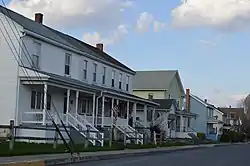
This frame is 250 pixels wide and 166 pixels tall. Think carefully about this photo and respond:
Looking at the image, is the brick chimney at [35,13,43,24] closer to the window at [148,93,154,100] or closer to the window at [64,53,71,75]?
the window at [64,53,71,75]

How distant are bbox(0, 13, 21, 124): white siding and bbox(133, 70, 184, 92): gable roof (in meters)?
41.7

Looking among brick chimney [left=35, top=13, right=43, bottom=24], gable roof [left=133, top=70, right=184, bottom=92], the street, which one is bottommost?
the street

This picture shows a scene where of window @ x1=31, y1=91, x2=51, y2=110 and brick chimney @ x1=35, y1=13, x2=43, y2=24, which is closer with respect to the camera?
window @ x1=31, y1=91, x2=51, y2=110

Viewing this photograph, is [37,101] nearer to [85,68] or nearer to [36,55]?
[36,55]

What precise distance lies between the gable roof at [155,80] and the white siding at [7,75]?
4168 centimetres

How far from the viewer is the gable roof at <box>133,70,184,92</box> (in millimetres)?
73256

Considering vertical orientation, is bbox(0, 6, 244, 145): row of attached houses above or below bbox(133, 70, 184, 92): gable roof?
below

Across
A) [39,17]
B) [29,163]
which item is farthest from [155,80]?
[29,163]

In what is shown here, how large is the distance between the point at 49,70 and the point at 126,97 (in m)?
10.0

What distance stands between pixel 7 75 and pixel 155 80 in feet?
146

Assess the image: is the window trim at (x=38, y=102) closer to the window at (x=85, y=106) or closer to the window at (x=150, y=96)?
the window at (x=85, y=106)

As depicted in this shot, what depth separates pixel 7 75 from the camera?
107 feet

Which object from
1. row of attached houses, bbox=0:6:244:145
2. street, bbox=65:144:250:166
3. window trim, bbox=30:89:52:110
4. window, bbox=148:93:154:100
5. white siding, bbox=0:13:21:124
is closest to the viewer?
street, bbox=65:144:250:166

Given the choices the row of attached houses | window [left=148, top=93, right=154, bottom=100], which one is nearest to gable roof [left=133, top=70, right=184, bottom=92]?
window [left=148, top=93, right=154, bottom=100]
